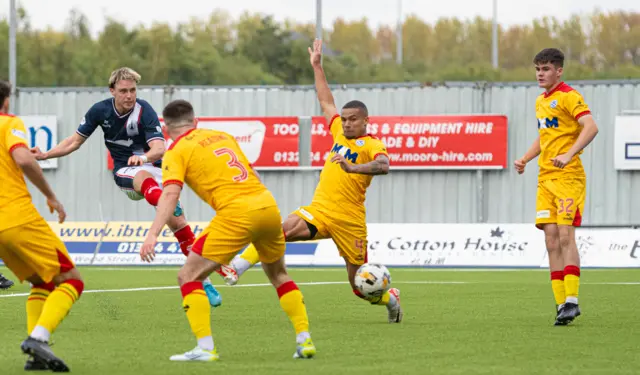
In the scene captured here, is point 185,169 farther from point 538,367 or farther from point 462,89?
point 462,89

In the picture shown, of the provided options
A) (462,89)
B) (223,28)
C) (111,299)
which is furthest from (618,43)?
(111,299)

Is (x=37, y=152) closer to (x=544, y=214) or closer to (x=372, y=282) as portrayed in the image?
(x=372, y=282)

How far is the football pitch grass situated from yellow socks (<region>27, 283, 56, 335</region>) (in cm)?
30

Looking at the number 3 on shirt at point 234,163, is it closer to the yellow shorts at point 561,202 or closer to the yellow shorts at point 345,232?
the yellow shorts at point 345,232

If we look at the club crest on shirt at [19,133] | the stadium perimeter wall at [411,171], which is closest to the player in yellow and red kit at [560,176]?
the club crest on shirt at [19,133]

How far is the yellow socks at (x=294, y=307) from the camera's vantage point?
8.24 meters

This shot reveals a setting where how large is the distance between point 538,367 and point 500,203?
75.5 ft

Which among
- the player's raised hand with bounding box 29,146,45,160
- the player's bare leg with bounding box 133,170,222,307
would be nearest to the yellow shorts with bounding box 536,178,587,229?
the player's bare leg with bounding box 133,170,222,307

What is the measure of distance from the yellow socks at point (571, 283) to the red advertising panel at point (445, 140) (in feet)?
62.3

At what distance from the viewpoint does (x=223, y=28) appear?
12206 centimetres

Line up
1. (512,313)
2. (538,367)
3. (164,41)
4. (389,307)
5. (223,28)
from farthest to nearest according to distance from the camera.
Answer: (223,28) < (164,41) < (512,313) < (389,307) < (538,367)

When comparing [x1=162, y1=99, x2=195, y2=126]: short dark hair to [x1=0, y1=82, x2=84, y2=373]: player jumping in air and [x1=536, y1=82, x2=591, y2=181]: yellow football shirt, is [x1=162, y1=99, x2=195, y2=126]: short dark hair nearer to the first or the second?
[x1=0, y1=82, x2=84, y2=373]: player jumping in air

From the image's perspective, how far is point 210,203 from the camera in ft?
26.3

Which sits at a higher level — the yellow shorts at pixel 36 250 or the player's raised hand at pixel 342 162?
the player's raised hand at pixel 342 162
